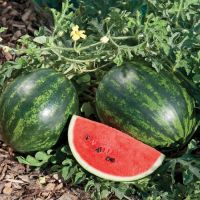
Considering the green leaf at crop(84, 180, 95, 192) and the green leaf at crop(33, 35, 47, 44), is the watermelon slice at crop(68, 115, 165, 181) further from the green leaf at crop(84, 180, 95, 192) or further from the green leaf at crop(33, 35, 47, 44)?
the green leaf at crop(33, 35, 47, 44)

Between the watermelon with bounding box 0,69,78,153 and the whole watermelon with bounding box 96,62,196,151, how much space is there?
0.24m

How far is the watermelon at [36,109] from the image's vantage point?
374cm

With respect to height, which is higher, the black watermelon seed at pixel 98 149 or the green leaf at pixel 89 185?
the black watermelon seed at pixel 98 149

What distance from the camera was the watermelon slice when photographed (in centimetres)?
371

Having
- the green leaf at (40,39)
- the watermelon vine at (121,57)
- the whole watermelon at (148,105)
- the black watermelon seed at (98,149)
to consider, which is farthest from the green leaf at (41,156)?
→ the green leaf at (40,39)

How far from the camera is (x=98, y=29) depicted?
386cm

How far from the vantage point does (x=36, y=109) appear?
3738 mm

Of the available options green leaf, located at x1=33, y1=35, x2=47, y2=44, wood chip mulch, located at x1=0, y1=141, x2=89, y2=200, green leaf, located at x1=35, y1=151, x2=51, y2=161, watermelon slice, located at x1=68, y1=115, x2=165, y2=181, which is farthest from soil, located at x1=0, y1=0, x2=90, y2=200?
green leaf, located at x1=33, y1=35, x2=47, y2=44

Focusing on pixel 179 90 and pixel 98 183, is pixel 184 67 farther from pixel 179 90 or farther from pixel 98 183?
pixel 98 183

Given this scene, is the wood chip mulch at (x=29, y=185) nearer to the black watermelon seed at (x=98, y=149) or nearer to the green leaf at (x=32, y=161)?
the green leaf at (x=32, y=161)

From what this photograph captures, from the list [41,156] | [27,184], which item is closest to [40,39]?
[41,156]

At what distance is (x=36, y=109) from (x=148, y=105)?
2.28 ft

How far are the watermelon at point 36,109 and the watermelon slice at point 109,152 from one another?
4.4 inches

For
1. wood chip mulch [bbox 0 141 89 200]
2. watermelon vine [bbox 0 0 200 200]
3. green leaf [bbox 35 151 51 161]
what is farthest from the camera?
green leaf [bbox 35 151 51 161]
